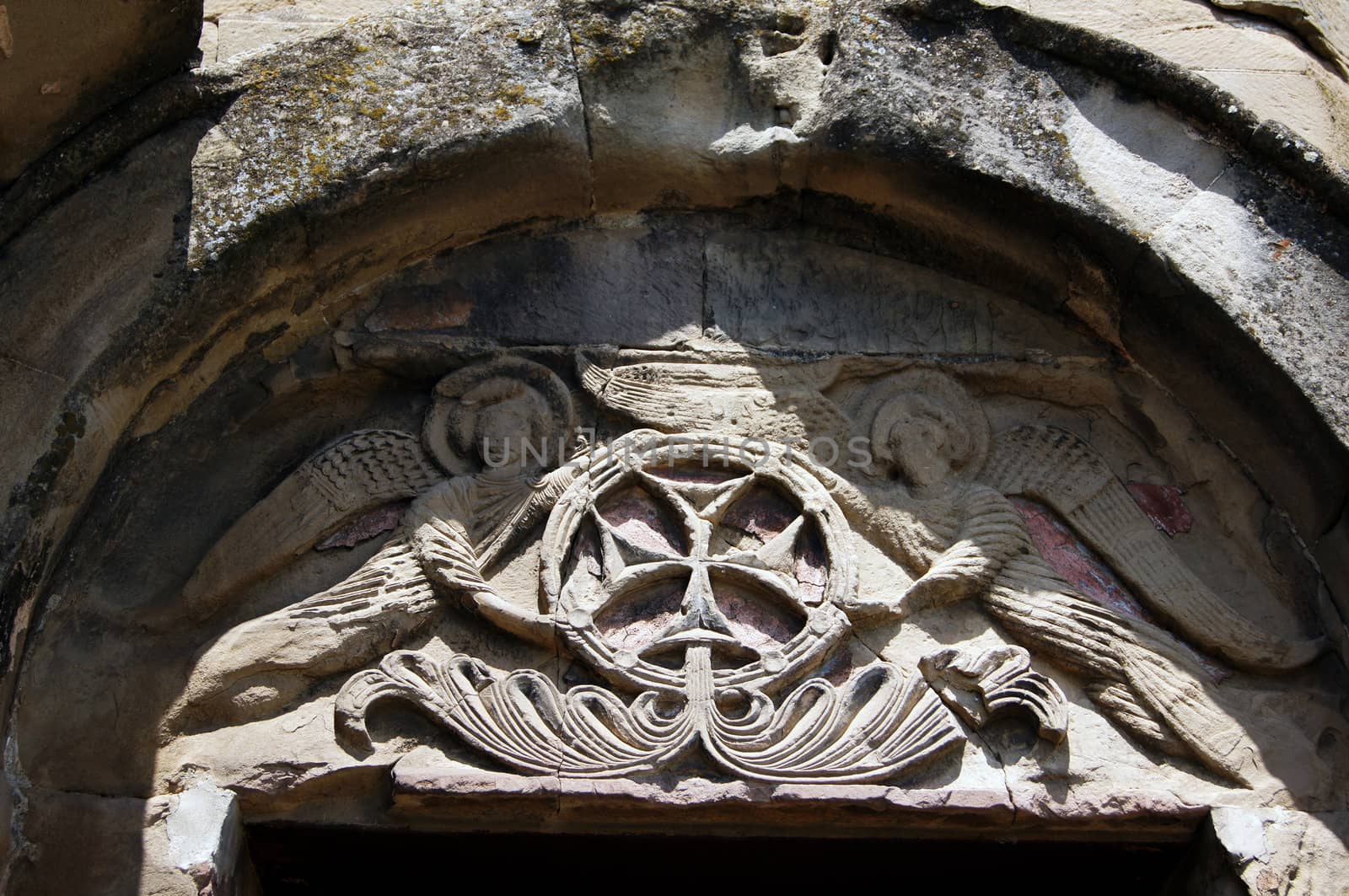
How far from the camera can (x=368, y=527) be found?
3727 millimetres

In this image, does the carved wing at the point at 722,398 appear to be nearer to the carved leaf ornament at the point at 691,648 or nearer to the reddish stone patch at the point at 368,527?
the carved leaf ornament at the point at 691,648

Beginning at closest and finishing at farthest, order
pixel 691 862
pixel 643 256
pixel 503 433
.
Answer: pixel 691 862, pixel 503 433, pixel 643 256

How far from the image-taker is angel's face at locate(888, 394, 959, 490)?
3846 millimetres

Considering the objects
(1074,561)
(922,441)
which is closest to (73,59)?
(922,441)

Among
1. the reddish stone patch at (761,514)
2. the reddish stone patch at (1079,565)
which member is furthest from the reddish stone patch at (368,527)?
the reddish stone patch at (1079,565)

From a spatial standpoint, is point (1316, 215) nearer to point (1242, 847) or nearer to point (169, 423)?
point (1242, 847)

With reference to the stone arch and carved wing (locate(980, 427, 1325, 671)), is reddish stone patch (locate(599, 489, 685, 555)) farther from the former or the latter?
carved wing (locate(980, 427, 1325, 671))

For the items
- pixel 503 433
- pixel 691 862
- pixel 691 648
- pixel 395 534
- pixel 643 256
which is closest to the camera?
pixel 691 648

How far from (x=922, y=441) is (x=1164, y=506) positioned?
2.16ft

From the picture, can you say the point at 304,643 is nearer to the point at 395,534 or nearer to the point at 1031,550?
the point at 395,534

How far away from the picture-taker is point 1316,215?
3842 millimetres

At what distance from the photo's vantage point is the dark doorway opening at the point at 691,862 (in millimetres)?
3424

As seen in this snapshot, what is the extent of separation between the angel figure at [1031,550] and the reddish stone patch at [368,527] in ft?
1.92

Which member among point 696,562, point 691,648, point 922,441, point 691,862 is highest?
point 922,441
